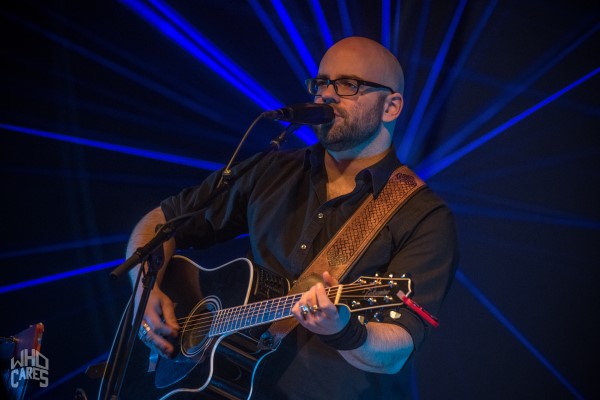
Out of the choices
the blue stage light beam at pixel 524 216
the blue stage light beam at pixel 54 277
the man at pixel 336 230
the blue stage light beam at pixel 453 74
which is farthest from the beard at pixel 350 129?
the blue stage light beam at pixel 54 277

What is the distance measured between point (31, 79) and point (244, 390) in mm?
2690

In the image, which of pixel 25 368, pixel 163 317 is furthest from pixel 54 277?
pixel 163 317

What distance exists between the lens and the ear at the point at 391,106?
3346 mm

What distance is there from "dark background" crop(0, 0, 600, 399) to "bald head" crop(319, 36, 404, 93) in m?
0.56

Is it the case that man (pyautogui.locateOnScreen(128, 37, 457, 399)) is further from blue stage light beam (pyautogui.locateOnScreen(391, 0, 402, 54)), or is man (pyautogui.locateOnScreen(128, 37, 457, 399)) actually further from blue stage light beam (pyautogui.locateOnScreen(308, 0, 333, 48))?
blue stage light beam (pyautogui.locateOnScreen(308, 0, 333, 48))

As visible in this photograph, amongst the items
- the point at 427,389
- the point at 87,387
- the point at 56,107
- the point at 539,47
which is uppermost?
the point at 56,107

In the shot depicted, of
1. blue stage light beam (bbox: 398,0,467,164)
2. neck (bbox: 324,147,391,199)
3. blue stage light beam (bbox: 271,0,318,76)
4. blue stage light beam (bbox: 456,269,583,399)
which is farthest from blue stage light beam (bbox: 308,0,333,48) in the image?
blue stage light beam (bbox: 456,269,583,399)

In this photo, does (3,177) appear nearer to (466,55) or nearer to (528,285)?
(466,55)

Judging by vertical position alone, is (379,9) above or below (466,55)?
above

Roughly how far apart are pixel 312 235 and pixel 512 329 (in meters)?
1.34

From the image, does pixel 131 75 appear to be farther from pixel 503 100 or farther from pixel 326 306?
pixel 326 306

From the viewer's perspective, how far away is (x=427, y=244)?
9.12 feet

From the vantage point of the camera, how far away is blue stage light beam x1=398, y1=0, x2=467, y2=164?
377cm

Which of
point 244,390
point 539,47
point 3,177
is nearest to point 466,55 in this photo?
point 539,47
